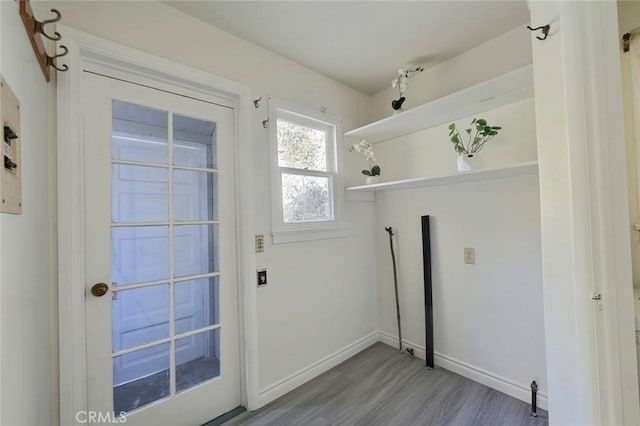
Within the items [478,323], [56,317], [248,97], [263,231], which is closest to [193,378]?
[56,317]

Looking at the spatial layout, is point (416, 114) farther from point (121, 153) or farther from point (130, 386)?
point (130, 386)

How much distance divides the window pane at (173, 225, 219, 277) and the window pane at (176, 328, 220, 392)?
1.42 ft

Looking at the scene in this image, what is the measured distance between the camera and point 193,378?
1685 millimetres

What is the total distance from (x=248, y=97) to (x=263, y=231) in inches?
38.3

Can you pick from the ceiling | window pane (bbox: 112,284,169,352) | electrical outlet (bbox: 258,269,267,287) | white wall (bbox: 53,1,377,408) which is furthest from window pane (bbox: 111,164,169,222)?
the ceiling

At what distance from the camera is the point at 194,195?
1.72 m

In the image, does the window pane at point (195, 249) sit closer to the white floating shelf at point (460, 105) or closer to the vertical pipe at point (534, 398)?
the white floating shelf at point (460, 105)

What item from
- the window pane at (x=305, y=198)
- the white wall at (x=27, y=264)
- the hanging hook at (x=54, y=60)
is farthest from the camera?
the window pane at (x=305, y=198)

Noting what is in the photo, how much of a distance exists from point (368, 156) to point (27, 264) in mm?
2362

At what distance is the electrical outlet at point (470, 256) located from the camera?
2.08 metres

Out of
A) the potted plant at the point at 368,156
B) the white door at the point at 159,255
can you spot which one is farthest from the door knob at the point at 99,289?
the potted plant at the point at 368,156

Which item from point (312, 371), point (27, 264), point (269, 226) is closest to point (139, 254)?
point (27, 264)

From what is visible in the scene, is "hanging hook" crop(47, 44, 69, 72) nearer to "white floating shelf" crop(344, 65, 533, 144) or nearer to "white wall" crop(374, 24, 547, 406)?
"white floating shelf" crop(344, 65, 533, 144)

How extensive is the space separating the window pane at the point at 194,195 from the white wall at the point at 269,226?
30 centimetres
